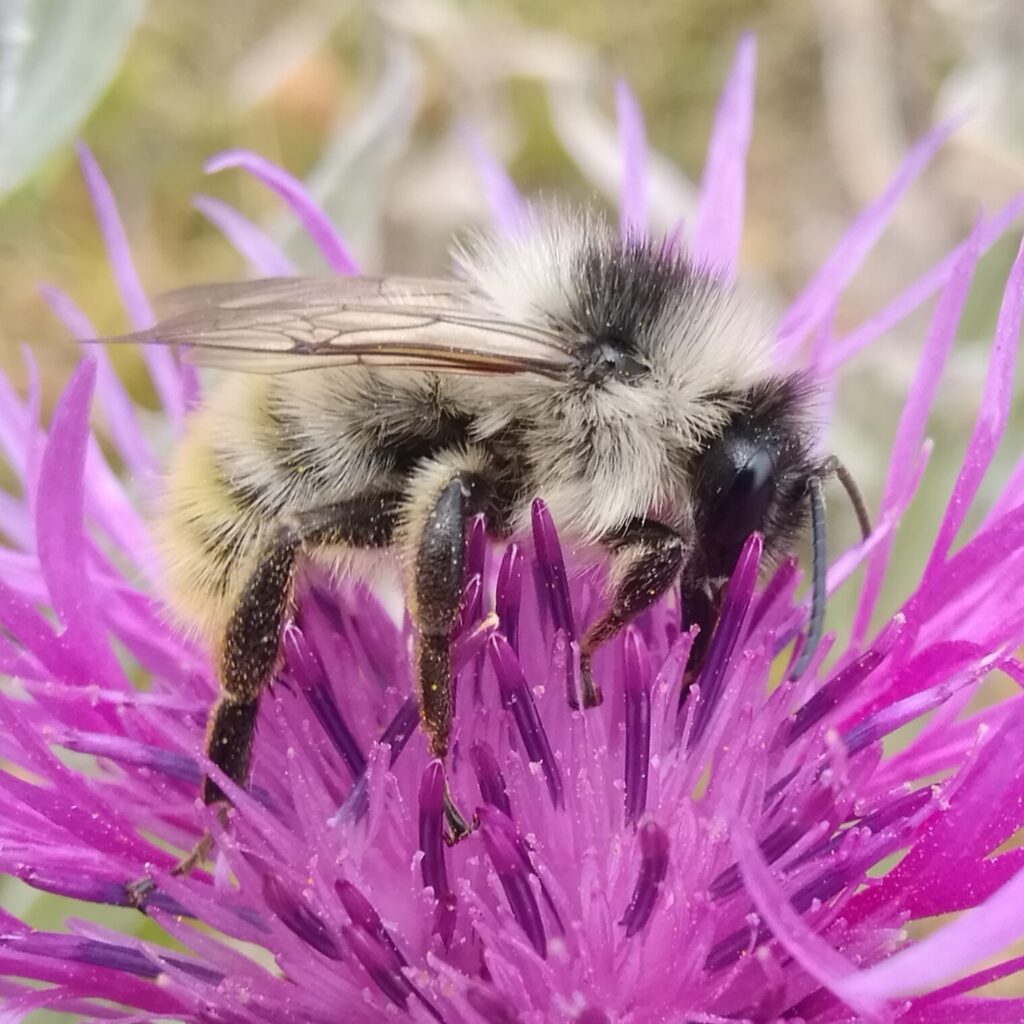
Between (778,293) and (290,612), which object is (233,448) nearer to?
(290,612)

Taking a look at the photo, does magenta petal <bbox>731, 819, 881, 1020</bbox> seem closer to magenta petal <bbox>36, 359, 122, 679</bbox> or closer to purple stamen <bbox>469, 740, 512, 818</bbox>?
purple stamen <bbox>469, 740, 512, 818</bbox>

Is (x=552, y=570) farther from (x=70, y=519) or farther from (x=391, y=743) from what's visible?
(x=70, y=519)

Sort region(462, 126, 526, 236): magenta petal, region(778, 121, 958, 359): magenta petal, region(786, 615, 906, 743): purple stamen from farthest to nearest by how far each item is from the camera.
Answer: region(462, 126, 526, 236): magenta petal → region(778, 121, 958, 359): magenta petal → region(786, 615, 906, 743): purple stamen

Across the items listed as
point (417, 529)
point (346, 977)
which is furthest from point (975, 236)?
point (346, 977)

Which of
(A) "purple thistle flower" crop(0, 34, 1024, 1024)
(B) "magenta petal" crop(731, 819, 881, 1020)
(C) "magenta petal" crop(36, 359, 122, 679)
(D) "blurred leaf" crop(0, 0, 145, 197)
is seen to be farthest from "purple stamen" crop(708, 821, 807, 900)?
(D) "blurred leaf" crop(0, 0, 145, 197)

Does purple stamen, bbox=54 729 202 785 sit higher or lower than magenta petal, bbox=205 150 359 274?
lower

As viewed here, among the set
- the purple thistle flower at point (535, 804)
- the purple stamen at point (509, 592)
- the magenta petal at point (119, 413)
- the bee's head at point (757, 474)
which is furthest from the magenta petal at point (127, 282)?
the bee's head at point (757, 474)

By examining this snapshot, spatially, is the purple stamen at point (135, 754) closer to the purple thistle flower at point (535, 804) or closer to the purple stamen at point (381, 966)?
the purple thistle flower at point (535, 804)
